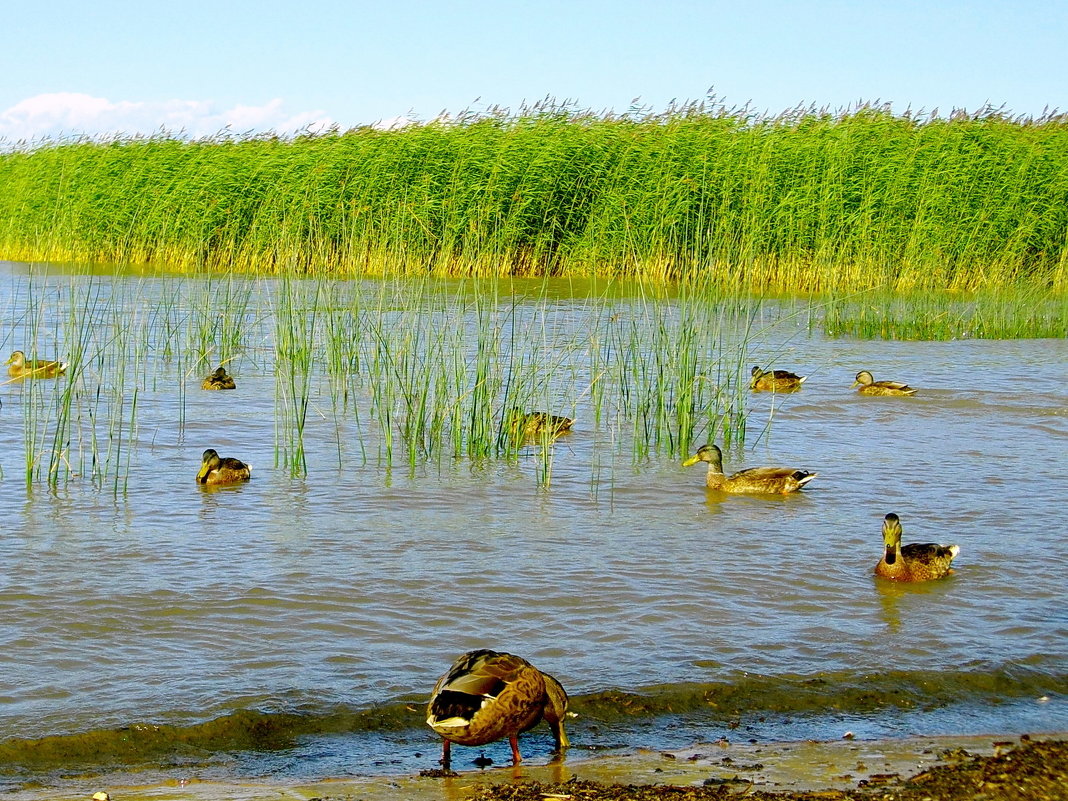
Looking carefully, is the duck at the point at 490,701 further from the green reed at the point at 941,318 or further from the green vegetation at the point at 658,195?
the green vegetation at the point at 658,195

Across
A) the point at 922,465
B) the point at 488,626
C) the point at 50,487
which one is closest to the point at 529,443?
the point at 922,465

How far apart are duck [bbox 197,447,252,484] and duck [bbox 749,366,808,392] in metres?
5.20

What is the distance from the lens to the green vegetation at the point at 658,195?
17.6 metres

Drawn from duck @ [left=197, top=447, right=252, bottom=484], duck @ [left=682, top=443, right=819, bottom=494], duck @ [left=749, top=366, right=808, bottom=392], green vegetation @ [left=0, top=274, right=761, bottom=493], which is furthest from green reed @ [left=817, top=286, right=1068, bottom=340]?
duck @ [left=197, top=447, right=252, bottom=484]

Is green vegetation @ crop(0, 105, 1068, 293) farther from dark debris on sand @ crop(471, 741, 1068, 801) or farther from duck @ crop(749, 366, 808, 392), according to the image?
dark debris on sand @ crop(471, 741, 1068, 801)

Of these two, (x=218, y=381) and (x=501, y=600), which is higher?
(x=218, y=381)

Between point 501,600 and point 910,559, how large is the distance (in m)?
2.01

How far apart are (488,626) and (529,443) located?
4095mm

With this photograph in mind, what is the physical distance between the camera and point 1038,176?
62.2 ft

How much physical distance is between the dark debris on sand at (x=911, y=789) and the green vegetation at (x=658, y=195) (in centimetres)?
1301

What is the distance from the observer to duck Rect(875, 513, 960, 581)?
5828 mm

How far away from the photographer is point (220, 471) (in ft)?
25.0

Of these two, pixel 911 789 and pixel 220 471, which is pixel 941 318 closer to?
pixel 220 471

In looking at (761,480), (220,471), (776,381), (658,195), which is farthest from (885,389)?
Result: (658,195)
